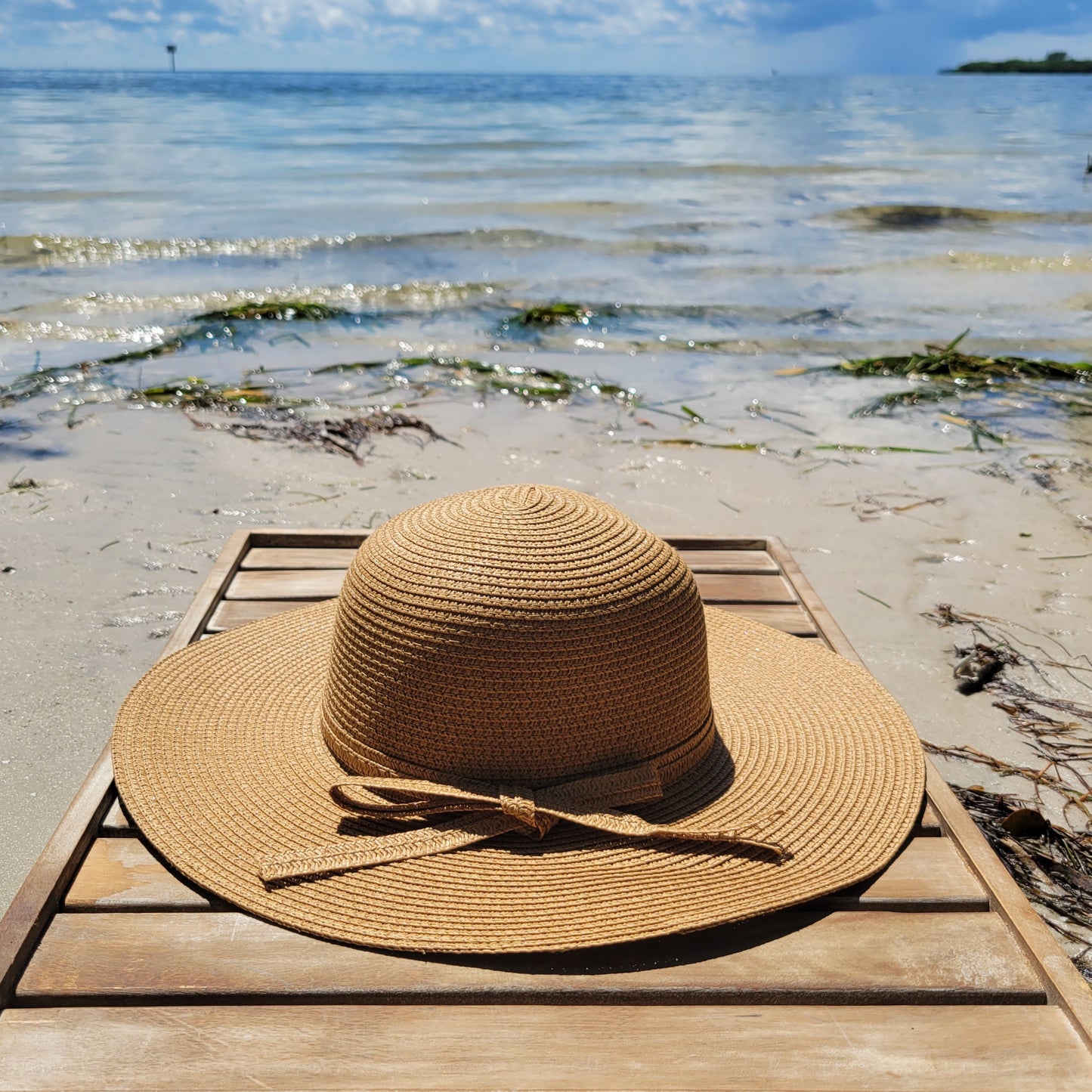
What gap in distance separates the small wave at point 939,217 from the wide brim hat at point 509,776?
45.9 feet

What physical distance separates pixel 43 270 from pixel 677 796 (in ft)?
36.3

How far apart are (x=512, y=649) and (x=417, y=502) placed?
3.30 metres

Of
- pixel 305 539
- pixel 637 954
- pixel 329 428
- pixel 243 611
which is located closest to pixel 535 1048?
pixel 637 954

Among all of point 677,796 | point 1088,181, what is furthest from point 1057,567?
point 1088,181

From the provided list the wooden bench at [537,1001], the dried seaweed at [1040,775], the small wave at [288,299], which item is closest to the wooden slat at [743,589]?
the dried seaweed at [1040,775]

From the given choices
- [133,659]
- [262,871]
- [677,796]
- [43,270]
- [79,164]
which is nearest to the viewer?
[262,871]

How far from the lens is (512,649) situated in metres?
1.91

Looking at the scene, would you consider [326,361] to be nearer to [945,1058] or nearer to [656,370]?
[656,370]

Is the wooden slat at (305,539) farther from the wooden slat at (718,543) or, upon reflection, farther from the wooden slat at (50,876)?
the wooden slat at (50,876)

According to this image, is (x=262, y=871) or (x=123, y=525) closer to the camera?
(x=262, y=871)

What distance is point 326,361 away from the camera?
770 cm

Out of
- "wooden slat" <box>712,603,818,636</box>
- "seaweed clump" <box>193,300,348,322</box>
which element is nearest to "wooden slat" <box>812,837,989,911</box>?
"wooden slat" <box>712,603,818,636</box>

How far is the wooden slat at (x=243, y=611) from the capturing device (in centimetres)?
306

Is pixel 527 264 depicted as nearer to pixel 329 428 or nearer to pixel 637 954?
pixel 329 428
